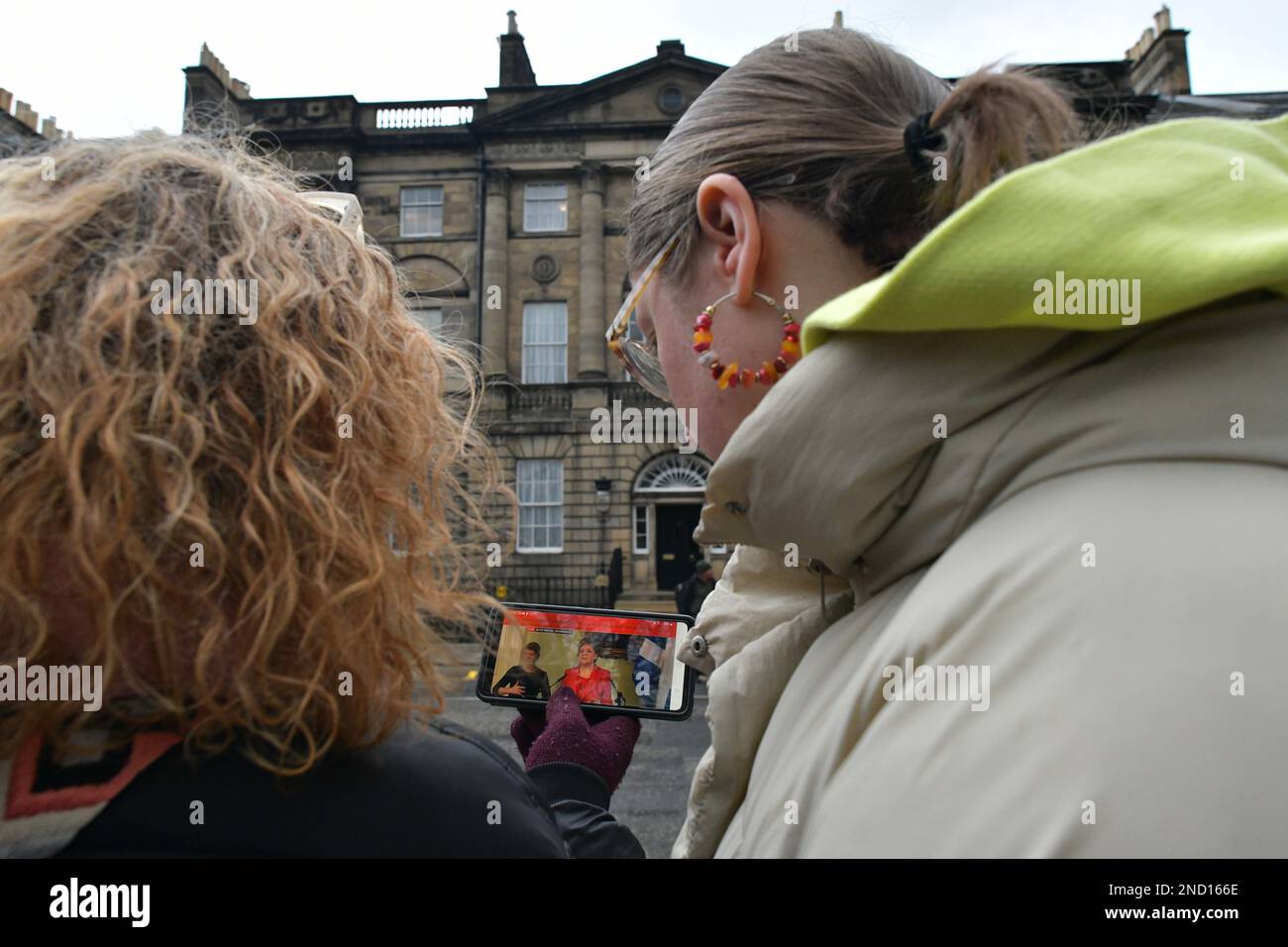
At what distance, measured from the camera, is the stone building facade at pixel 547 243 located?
80.8 feet

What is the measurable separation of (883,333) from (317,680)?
753 millimetres

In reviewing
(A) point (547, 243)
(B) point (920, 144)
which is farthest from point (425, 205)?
(B) point (920, 144)

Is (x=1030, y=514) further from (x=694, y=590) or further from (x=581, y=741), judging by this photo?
(x=694, y=590)

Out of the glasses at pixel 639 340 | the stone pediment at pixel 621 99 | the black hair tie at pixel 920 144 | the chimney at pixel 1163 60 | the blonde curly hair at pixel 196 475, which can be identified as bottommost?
the blonde curly hair at pixel 196 475

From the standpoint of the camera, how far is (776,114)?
1.29 m

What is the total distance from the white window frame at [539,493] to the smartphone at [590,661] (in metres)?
22.8

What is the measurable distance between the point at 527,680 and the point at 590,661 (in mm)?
159

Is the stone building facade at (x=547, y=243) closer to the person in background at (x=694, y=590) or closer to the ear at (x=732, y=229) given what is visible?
the person in background at (x=694, y=590)

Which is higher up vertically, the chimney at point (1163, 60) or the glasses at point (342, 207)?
the chimney at point (1163, 60)

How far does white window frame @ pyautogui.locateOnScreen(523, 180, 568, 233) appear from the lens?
25906mm

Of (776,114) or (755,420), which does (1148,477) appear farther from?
(776,114)

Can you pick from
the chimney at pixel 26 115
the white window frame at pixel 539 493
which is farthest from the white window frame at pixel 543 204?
the chimney at pixel 26 115

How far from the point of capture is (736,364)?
134 cm
